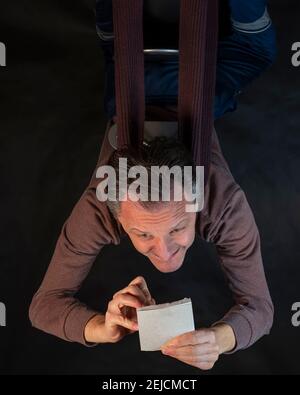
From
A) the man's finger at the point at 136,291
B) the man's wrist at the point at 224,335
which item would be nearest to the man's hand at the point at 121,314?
the man's finger at the point at 136,291

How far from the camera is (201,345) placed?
2.14 feet

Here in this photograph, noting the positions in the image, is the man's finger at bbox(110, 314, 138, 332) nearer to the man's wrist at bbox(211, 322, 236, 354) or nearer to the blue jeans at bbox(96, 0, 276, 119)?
the man's wrist at bbox(211, 322, 236, 354)

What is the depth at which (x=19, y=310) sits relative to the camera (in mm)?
819

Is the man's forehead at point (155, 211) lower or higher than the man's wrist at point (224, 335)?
higher

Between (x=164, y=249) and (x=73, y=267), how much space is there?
152 millimetres

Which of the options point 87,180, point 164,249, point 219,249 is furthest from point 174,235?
point 87,180

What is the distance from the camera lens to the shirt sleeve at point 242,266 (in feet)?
2.14

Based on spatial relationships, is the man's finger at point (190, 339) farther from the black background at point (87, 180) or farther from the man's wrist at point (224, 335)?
the black background at point (87, 180)

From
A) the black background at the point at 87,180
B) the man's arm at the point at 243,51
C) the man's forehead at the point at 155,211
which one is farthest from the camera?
the black background at the point at 87,180

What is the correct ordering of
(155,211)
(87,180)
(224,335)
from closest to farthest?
(155,211)
(224,335)
(87,180)

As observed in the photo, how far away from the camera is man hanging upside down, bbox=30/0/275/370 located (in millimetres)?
601

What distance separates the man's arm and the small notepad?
10.7 inches

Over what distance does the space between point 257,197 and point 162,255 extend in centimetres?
25

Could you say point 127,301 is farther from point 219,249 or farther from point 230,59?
point 230,59
